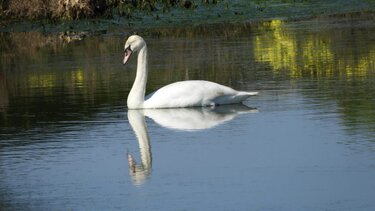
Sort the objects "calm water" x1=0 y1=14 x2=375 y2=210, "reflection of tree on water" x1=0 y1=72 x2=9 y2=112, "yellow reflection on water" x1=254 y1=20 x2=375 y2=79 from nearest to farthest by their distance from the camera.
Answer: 1. "calm water" x1=0 y1=14 x2=375 y2=210
2. "reflection of tree on water" x1=0 y1=72 x2=9 y2=112
3. "yellow reflection on water" x1=254 y1=20 x2=375 y2=79

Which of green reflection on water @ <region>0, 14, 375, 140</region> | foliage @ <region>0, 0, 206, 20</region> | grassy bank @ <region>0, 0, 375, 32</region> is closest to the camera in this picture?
green reflection on water @ <region>0, 14, 375, 140</region>

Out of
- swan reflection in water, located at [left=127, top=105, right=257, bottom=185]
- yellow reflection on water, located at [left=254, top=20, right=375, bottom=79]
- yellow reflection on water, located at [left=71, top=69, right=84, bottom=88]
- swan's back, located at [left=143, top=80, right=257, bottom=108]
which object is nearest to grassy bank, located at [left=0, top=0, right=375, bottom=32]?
yellow reflection on water, located at [left=254, top=20, right=375, bottom=79]

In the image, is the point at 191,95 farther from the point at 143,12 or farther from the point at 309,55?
the point at 143,12

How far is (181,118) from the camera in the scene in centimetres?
1558

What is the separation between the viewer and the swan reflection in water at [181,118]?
47.0ft

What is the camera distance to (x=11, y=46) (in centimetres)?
2864

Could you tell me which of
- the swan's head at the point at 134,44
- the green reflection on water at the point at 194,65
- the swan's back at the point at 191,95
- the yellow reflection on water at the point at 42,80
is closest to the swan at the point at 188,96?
the swan's back at the point at 191,95

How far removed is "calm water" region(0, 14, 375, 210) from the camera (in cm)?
1095

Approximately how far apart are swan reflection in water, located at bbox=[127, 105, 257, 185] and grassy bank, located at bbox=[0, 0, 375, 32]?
14989 mm

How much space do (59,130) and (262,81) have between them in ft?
15.5

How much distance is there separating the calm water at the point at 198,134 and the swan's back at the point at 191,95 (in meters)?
0.17

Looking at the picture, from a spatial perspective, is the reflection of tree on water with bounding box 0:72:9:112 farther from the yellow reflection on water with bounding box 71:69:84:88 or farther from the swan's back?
the swan's back

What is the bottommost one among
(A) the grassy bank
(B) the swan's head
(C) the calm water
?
(C) the calm water

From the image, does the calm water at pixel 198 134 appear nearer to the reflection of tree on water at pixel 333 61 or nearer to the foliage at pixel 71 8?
the reflection of tree on water at pixel 333 61
